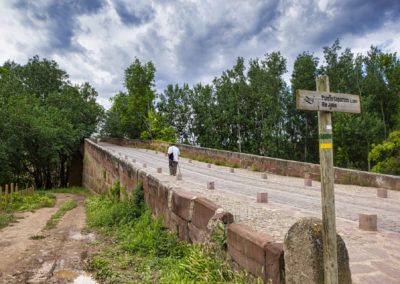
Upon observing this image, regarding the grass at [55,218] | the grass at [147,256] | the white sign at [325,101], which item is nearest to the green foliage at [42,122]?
the grass at [55,218]

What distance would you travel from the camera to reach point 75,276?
7.46 m

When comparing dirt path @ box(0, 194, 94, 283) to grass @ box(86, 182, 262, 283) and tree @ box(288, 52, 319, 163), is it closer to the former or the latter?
grass @ box(86, 182, 262, 283)

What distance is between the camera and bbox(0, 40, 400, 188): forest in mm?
32062

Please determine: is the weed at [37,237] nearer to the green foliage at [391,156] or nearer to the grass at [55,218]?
the grass at [55,218]

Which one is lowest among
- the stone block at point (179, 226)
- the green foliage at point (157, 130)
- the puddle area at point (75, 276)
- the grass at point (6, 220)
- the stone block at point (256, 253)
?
the grass at point (6, 220)

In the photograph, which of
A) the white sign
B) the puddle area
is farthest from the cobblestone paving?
Result: the puddle area

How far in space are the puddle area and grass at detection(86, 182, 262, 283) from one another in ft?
0.51

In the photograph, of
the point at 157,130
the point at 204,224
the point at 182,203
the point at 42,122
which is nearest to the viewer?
the point at 204,224

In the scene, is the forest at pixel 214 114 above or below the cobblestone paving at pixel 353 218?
above

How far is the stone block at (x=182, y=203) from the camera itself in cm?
734

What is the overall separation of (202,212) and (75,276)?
3.01 metres

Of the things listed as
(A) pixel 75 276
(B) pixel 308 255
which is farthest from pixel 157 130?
(B) pixel 308 255

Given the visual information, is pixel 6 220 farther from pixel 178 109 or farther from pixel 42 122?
pixel 178 109

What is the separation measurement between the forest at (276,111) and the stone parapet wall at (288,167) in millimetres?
14965
